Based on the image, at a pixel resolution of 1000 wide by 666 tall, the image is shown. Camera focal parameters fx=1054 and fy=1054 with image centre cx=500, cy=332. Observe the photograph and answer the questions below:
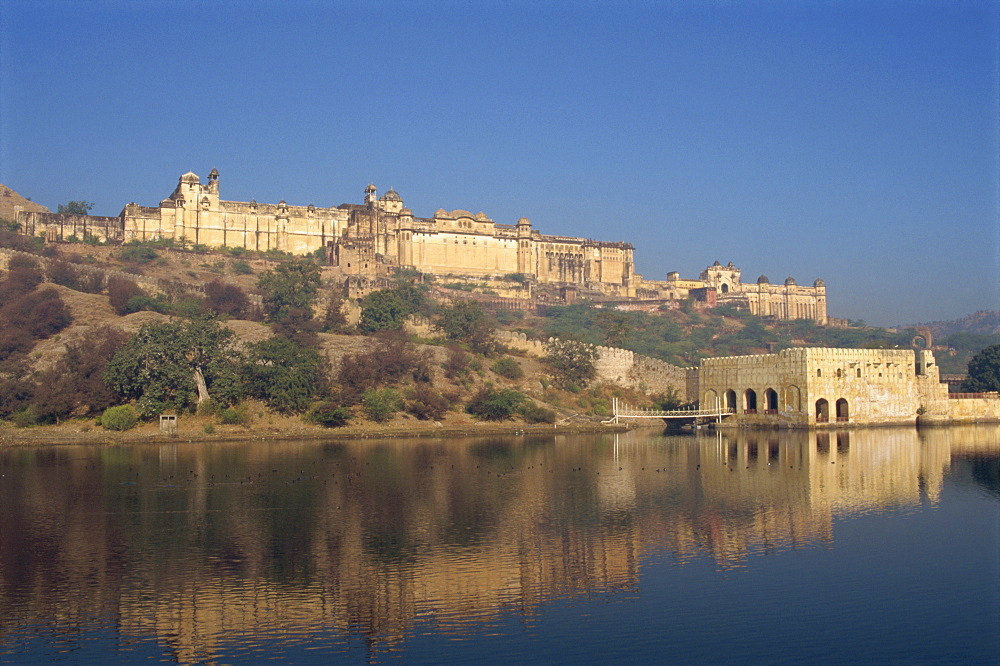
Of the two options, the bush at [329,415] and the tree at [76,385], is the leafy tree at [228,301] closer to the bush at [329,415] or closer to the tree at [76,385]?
the tree at [76,385]

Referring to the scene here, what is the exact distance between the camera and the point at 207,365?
151 feet

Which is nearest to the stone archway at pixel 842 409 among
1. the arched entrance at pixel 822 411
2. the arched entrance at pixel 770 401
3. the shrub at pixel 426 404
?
the arched entrance at pixel 822 411

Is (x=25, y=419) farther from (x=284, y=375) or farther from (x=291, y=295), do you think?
(x=291, y=295)

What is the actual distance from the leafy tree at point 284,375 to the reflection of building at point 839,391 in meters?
19.3

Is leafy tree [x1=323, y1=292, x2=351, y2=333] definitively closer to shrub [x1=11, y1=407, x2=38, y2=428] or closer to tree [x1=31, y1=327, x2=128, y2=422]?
tree [x1=31, y1=327, x2=128, y2=422]

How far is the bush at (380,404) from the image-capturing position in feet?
150

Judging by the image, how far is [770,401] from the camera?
4872 cm

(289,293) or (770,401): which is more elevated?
(289,293)

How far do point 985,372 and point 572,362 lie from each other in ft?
70.7

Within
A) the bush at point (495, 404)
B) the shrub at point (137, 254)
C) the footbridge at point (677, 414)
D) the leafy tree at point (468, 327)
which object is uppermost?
the shrub at point (137, 254)

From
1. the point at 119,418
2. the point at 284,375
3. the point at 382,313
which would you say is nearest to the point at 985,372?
the point at 382,313

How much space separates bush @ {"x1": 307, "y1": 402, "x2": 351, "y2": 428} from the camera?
1763 inches

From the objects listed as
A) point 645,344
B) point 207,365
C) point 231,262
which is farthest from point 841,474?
point 231,262

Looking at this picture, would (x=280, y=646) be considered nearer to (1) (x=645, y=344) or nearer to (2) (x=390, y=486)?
(2) (x=390, y=486)
